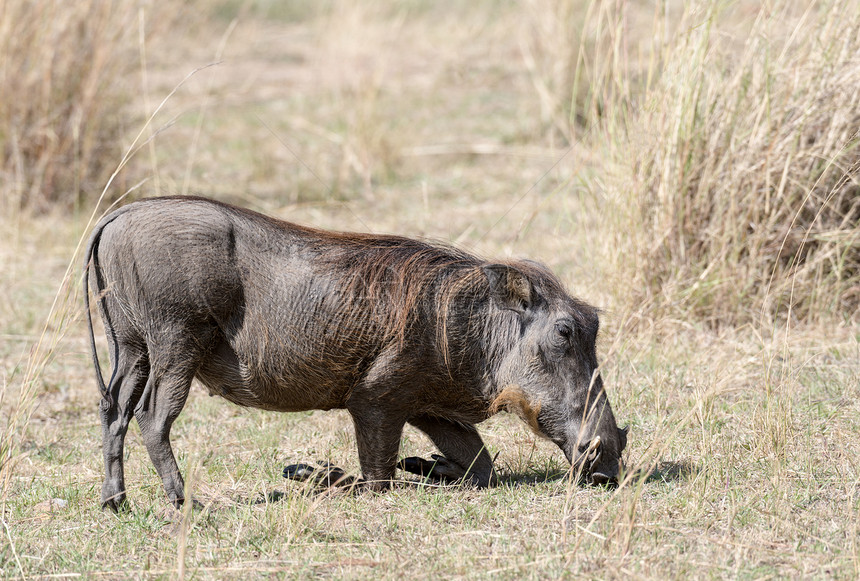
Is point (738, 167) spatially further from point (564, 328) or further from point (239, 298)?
point (239, 298)

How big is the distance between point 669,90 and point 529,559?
9.62ft

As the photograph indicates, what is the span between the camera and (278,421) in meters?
4.64

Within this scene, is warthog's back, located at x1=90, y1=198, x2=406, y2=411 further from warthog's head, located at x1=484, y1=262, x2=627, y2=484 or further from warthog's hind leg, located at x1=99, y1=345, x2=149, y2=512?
warthog's head, located at x1=484, y1=262, x2=627, y2=484

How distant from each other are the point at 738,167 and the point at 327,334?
2.60 meters

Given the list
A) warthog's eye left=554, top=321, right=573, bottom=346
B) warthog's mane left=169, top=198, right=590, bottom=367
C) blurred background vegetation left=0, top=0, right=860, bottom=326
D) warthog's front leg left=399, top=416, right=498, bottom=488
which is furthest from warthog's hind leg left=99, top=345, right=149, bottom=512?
warthog's eye left=554, top=321, right=573, bottom=346

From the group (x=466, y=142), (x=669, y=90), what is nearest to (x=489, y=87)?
(x=466, y=142)

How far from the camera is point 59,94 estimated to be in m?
7.32

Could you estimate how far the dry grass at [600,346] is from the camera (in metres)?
3.19

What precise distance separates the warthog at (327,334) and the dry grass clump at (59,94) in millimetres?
3732

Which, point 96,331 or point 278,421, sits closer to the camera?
point 278,421

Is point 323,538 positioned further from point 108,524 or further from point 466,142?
point 466,142

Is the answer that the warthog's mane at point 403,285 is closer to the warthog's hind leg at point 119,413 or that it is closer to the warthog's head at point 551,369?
the warthog's head at point 551,369

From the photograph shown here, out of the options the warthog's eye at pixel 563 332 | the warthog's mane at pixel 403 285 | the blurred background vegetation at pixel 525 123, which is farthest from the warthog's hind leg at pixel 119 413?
the warthog's eye at pixel 563 332

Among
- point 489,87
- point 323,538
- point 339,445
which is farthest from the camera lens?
point 489,87
